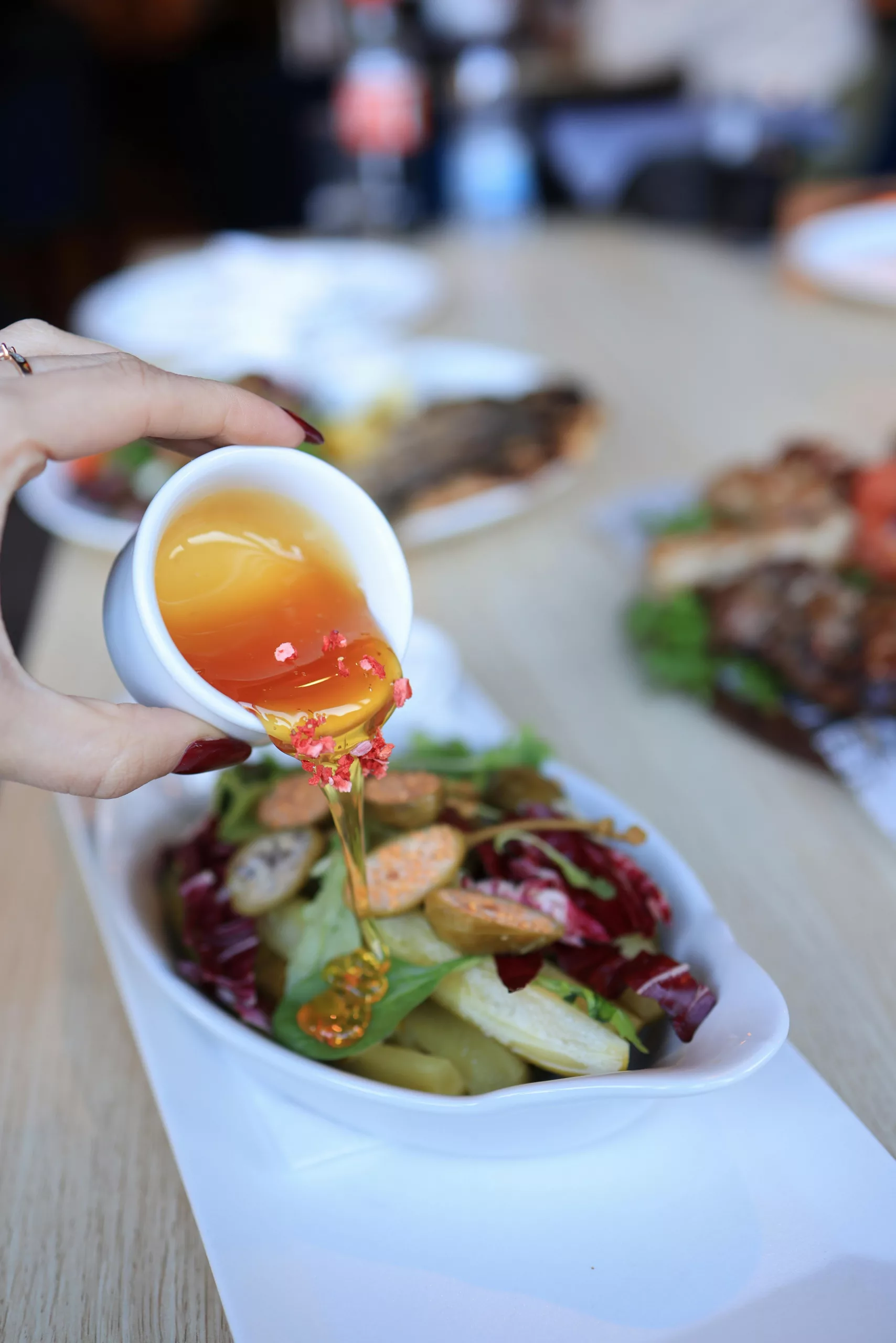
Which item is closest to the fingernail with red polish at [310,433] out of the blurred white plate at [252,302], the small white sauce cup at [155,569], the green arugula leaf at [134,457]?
the small white sauce cup at [155,569]

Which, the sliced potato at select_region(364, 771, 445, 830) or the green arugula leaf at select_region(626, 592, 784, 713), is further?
the green arugula leaf at select_region(626, 592, 784, 713)

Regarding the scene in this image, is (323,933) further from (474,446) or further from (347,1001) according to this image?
(474,446)

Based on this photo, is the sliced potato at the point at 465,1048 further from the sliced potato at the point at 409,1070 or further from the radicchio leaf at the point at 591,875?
the radicchio leaf at the point at 591,875

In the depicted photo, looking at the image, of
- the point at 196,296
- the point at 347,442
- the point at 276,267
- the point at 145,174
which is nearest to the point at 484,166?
the point at 276,267

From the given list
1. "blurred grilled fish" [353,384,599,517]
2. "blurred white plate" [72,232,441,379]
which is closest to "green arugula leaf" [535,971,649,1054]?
"blurred grilled fish" [353,384,599,517]

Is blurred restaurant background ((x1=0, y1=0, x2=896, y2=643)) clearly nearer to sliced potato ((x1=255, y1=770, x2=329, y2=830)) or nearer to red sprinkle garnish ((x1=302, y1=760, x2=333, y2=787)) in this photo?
sliced potato ((x1=255, y1=770, x2=329, y2=830))
